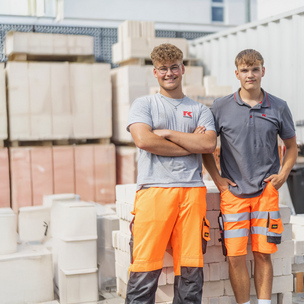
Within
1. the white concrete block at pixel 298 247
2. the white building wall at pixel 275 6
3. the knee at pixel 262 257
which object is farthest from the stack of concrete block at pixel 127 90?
the knee at pixel 262 257

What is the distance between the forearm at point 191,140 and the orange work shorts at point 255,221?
474 mm

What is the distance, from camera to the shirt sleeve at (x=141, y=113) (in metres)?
3.18

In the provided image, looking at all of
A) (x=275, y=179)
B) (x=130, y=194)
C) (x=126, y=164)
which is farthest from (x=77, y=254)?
(x=126, y=164)

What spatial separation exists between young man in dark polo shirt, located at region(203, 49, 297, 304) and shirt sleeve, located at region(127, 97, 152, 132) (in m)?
0.58

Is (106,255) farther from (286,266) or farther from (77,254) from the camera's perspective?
(286,266)

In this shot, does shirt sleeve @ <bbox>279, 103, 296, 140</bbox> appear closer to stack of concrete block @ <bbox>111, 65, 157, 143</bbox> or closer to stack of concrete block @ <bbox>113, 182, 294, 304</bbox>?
stack of concrete block @ <bbox>113, 182, 294, 304</bbox>

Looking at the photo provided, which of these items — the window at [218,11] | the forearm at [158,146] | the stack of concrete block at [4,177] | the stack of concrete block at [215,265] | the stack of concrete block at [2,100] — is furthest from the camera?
the window at [218,11]

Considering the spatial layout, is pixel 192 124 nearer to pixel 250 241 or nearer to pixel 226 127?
pixel 226 127

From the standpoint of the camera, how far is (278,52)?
6426 millimetres

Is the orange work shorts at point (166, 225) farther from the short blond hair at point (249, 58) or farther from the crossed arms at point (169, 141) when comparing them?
the short blond hair at point (249, 58)

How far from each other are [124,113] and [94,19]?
5300 mm

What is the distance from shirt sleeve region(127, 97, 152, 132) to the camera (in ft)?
10.4

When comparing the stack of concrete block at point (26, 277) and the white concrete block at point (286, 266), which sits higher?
the white concrete block at point (286, 266)

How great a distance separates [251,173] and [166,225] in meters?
0.75
